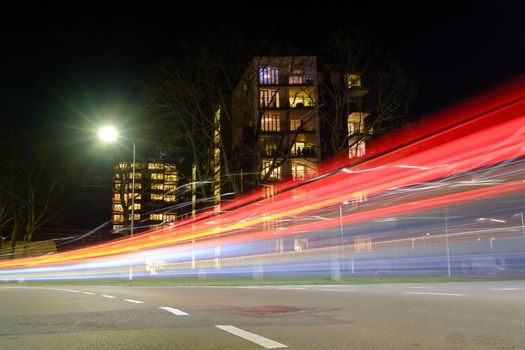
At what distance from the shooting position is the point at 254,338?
7.04 m

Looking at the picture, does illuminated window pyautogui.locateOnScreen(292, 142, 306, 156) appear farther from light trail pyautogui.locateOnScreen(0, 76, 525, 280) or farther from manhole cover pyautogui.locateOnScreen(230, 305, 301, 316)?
manhole cover pyautogui.locateOnScreen(230, 305, 301, 316)

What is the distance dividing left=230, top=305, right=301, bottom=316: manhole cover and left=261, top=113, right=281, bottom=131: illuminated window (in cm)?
5329

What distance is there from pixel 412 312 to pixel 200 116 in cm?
2915

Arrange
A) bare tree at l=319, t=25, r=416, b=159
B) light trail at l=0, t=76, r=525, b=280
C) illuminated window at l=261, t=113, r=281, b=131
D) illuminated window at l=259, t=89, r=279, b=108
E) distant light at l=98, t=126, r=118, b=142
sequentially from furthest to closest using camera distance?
illuminated window at l=261, t=113, r=281, b=131 < illuminated window at l=259, t=89, r=279, b=108 < bare tree at l=319, t=25, r=416, b=159 < distant light at l=98, t=126, r=118, b=142 < light trail at l=0, t=76, r=525, b=280

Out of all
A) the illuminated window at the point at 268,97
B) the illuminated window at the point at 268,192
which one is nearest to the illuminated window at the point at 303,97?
the illuminated window at the point at 268,97

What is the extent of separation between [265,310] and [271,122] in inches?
2165

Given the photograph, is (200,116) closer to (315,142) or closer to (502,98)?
Result: (502,98)

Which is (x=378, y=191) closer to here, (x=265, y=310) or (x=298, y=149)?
(x=265, y=310)

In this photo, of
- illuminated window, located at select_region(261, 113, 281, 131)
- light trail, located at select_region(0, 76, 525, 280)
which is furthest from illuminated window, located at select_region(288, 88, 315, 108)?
light trail, located at select_region(0, 76, 525, 280)

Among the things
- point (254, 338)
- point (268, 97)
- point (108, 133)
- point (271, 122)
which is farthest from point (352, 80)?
point (254, 338)

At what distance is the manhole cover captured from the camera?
10.3 m

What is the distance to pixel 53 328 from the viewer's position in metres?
8.49

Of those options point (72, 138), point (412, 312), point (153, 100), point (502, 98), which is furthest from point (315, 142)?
point (412, 312)

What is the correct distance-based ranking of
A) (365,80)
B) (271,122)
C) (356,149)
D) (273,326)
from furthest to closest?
(271,122) → (365,80) → (356,149) → (273,326)
